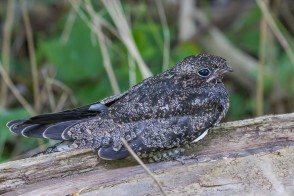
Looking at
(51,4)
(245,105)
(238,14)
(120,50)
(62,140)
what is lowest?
(62,140)

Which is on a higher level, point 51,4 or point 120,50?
point 51,4

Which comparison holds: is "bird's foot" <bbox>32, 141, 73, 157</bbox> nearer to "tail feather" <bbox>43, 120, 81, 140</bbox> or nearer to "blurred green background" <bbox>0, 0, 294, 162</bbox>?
"tail feather" <bbox>43, 120, 81, 140</bbox>

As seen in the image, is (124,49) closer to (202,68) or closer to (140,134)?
(202,68)

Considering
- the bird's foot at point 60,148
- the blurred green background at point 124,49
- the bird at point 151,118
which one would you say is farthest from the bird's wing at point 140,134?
the blurred green background at point 124,49

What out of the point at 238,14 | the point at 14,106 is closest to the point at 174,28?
the point at 238,14

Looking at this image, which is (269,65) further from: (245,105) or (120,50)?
(120,50)

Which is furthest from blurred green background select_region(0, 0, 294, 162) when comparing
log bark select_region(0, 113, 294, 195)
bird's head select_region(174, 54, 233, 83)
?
log bark select_region(0, 113, 294, 195)

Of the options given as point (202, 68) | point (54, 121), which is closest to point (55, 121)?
point (54, 121)
